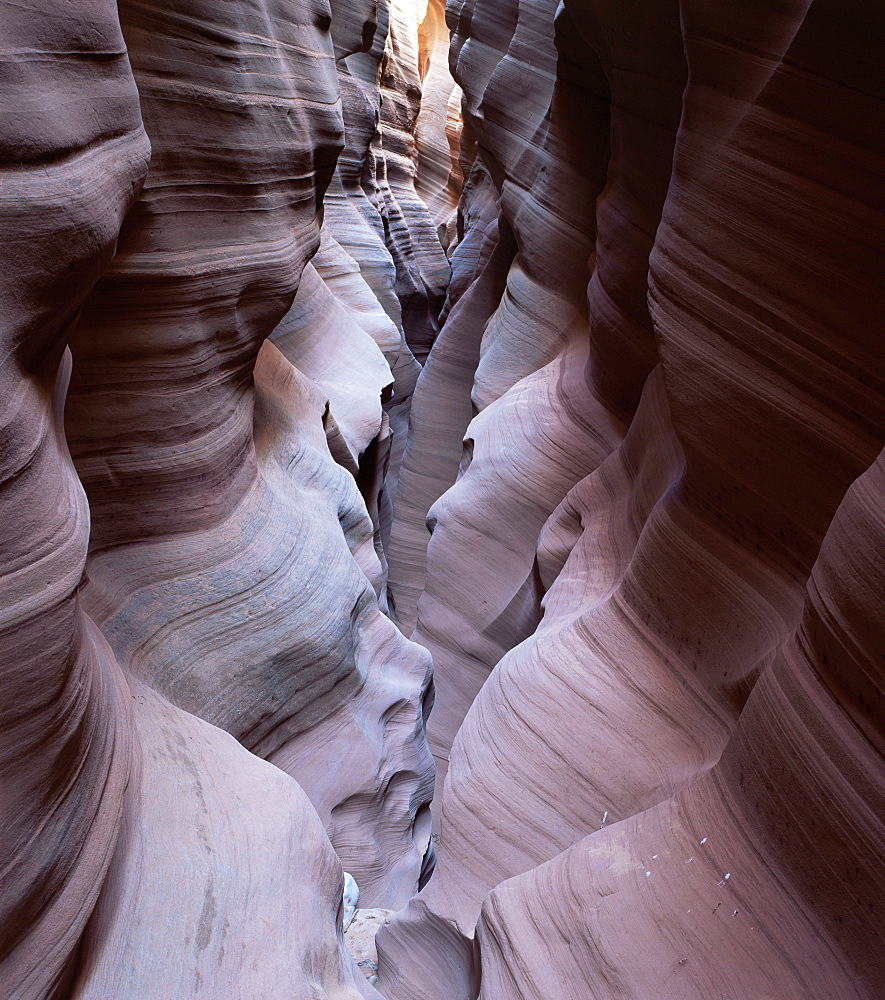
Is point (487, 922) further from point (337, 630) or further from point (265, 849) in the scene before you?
point (337, 630)

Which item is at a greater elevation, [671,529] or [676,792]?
[671,529]

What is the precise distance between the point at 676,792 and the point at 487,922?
2.03ft

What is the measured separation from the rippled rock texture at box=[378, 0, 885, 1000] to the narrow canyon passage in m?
0.01

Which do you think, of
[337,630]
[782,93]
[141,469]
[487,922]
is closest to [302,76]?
[141,469]

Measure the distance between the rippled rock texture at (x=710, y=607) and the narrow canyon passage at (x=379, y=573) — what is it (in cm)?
1

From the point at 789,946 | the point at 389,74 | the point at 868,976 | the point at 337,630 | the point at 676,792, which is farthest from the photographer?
the point at 389,74

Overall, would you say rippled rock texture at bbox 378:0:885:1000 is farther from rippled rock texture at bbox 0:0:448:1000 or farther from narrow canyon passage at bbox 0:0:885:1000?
rippled rock texture at bbox 0:0:448:1000

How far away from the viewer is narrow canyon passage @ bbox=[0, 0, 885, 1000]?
5.15 feet

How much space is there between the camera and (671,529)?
8.68ft

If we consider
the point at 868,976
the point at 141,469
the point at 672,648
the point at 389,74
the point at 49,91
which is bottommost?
the point at 389,74

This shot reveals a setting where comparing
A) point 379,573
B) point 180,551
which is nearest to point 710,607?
point 180,551

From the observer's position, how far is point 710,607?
2455 millimetres

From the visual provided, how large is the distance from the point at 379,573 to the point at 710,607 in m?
2.28

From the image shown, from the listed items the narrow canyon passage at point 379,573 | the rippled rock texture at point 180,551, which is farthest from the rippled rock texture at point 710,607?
the rippled rock texture at point 180,551
